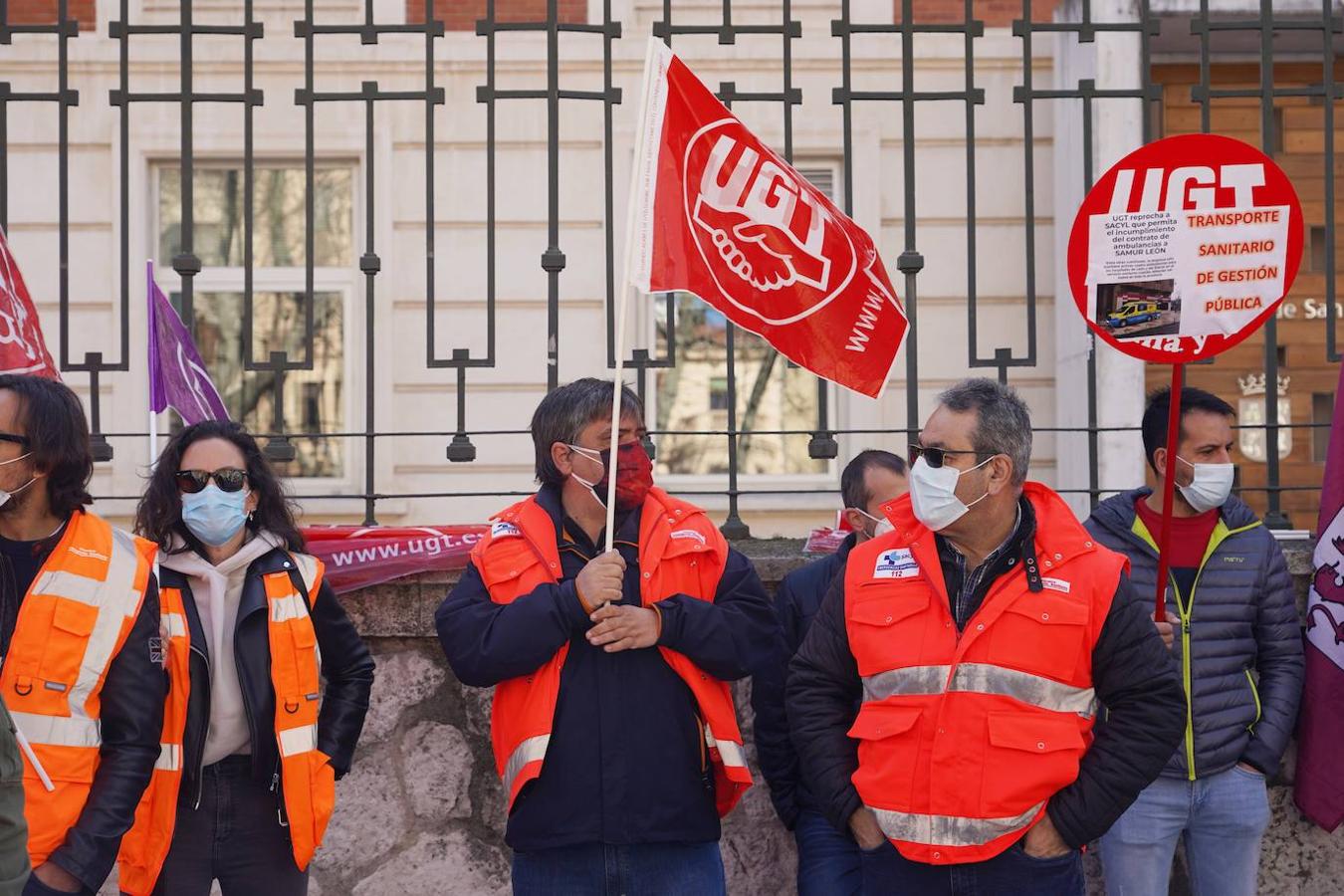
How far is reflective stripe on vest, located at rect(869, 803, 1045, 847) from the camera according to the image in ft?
10.8

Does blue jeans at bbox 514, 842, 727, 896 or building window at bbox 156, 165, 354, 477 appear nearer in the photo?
blue jeans at bbox 514, 842, 727, 896

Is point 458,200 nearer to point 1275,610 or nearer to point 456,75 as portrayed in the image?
point 456,75

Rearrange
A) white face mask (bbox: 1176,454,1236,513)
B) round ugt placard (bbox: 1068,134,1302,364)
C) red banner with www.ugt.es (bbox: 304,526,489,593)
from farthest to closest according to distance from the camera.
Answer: red banner with www.ugt.es (bbox: 304,526,489,593)
white face mask (bbox: 1176,454,1236,513)
round ugt placard (bbox: 1068,134,1302,364)

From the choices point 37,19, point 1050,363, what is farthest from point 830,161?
point 37,19

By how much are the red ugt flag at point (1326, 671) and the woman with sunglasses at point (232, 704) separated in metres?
2.74

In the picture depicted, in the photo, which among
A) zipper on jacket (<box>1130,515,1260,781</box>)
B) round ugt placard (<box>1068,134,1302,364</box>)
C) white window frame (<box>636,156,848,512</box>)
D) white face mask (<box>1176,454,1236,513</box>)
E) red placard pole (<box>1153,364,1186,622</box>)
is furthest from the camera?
white window frame (<box>636,156,848,512</box>)

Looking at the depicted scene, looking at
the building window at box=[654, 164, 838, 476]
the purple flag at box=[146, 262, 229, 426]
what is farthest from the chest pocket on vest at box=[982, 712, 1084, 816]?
the building window at box=[654, 164, 838, 476]

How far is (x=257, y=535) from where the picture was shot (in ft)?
12.7

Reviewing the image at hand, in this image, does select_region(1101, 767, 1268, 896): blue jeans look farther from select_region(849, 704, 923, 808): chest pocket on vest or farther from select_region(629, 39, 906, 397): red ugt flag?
select_region(629, 39, 906, 397): red ugt flag

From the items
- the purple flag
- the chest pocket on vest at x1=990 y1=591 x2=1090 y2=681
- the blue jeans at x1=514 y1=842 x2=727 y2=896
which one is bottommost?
the blue jeans at x1=514 y1=842 x2=727 y2=896

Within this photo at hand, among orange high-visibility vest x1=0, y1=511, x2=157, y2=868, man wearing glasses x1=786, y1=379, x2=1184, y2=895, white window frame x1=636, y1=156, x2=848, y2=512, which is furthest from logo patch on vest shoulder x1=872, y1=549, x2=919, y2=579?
white window frame x1=636, y1=156, x2=848, y2=512

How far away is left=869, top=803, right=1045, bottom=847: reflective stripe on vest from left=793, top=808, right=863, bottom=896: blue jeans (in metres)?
0.79

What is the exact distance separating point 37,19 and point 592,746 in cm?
763

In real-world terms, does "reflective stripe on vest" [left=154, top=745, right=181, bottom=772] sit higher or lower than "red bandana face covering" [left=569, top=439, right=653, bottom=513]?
lower
